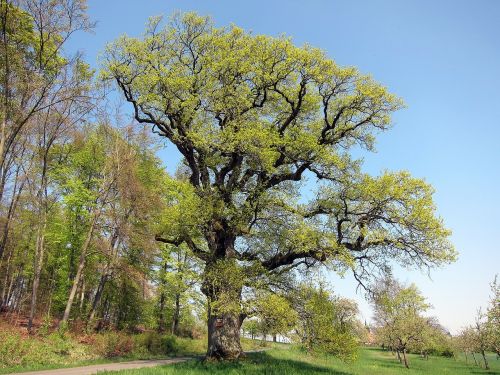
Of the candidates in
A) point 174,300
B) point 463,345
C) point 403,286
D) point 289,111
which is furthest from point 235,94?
point 403,286

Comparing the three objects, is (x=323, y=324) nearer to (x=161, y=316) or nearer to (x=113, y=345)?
(x=113, y=345)

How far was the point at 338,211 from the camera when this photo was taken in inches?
778

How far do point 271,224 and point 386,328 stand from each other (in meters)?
35.2

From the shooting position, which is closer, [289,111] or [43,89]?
[43,89]

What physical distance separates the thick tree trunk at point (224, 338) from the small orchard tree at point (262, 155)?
0.17 feet

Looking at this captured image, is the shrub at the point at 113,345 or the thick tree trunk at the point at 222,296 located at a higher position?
the thick tree trunk at the point at 222,296

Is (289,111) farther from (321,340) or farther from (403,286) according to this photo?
(403,286)

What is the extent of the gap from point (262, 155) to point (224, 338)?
9436 mm

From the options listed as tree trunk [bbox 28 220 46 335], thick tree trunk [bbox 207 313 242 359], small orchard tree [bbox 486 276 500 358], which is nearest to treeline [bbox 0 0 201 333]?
tree trunk [bbox 28 220 46 335]

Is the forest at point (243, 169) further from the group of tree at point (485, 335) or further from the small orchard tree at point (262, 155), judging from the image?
the group of tree at point (485, 335)

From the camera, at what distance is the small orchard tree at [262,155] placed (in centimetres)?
1770

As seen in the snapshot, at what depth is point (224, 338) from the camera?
18.6 metres

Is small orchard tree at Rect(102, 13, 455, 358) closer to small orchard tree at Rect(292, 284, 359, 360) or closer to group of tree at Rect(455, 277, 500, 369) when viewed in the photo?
small orchard tree at Rect(292, 284, 359, 360)

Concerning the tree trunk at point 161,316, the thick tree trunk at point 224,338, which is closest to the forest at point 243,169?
the thick tree trunk at point 224,338
